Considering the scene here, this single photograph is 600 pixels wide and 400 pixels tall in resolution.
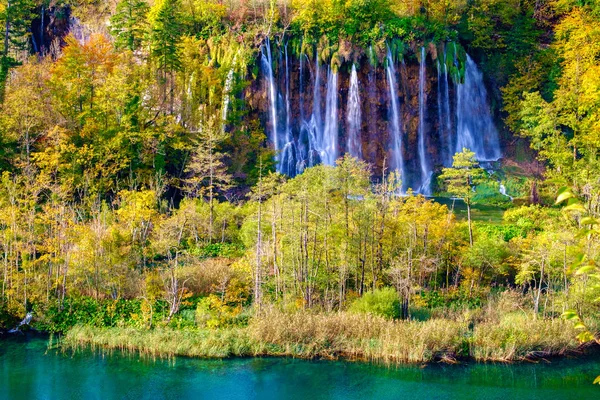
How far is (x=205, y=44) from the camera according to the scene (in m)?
44.1

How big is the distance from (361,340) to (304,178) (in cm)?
933

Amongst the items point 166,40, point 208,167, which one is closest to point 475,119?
point 166,40

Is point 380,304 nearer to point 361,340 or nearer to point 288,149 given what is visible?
point 361,340

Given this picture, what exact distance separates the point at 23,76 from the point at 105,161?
7730 mm

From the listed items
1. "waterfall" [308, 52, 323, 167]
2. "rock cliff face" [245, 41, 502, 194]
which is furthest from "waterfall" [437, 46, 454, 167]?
"waterfall" [308, 52, 323, 167]

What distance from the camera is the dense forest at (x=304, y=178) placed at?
68.2 feet

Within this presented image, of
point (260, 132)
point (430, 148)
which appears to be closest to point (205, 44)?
point (260, 132)

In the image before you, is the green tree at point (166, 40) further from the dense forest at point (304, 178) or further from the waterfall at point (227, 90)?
the waterfall at point (227, 90)

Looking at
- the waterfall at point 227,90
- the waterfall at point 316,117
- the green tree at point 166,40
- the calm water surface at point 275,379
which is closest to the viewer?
the calm water surface at point 275,379

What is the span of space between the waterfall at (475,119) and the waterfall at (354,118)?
7099 mm

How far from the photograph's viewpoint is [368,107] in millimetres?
43500

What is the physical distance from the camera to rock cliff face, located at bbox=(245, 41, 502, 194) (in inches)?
1682

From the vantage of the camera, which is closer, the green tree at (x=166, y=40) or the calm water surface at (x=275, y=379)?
the calm water surface at (x=275, y=379)

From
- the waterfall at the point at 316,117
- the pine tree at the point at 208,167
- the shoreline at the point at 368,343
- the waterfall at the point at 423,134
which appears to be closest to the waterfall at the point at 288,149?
the waterfall at the point at 316,117
